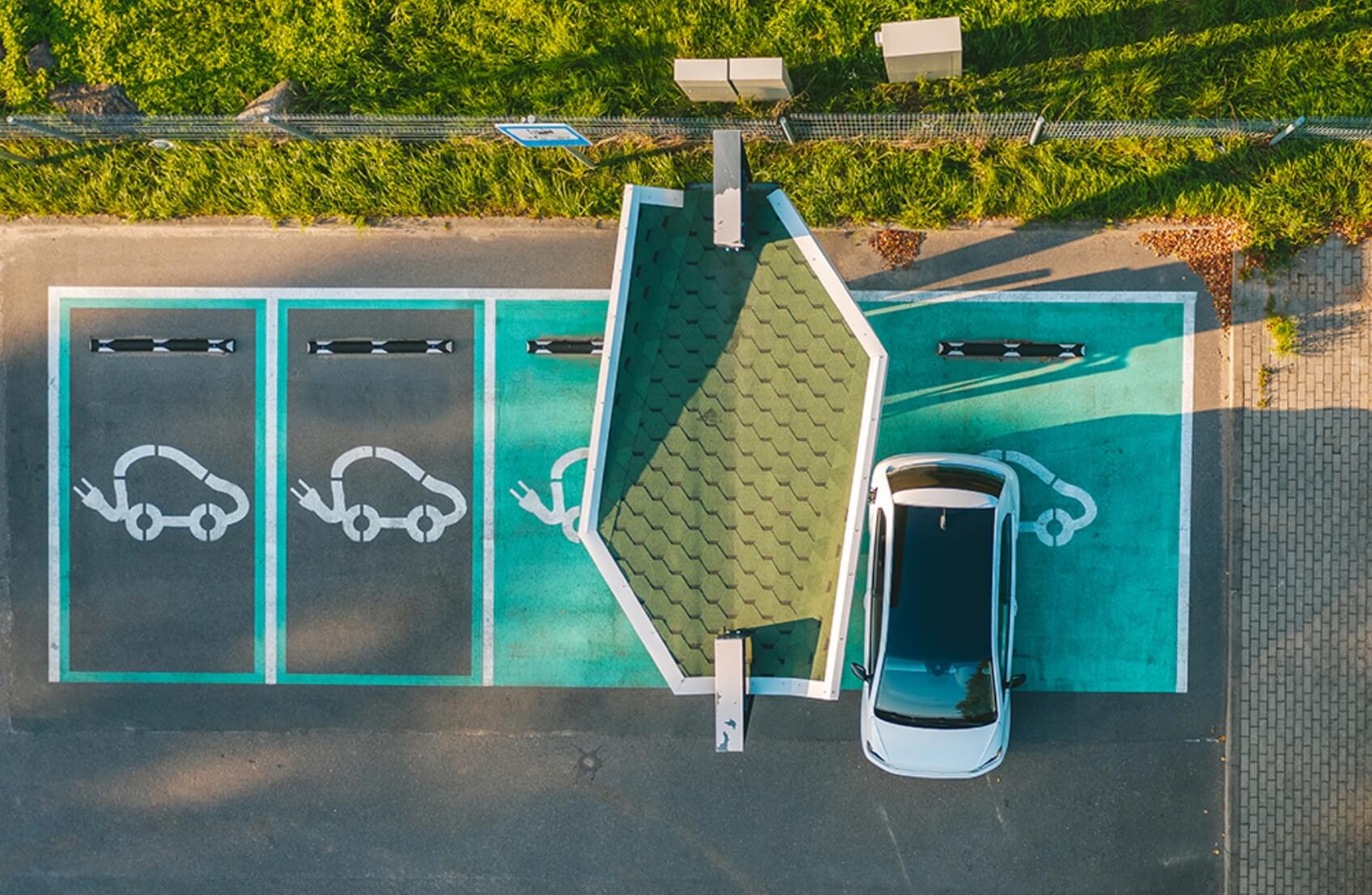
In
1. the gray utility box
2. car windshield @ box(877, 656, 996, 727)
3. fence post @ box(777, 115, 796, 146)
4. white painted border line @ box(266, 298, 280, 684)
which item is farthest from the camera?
white painted border line @ box(266, 298, 280, 684)

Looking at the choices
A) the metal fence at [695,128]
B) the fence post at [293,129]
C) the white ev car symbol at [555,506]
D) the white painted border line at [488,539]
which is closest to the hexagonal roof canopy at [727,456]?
the metal fence at [695,128]

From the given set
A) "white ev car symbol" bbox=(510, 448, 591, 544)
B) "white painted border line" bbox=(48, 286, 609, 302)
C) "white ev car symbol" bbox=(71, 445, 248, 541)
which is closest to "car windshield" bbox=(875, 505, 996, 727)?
"white ev car symbol" bbox=(510, 448, 591, 544)

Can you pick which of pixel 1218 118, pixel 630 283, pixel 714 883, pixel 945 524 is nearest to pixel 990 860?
pixel 714 883

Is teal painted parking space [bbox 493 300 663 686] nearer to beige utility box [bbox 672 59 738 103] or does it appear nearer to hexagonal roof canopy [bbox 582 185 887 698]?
hexagonal roof canopy [bbox 582 185 887 698]

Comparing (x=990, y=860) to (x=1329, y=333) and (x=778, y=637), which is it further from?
(x=1329, y=333)

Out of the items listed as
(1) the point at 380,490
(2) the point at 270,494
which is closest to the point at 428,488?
(1) the point at 380,490
